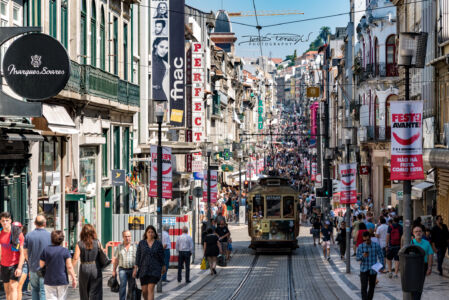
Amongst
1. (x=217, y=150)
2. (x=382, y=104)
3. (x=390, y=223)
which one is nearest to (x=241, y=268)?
(x=390, y=223)

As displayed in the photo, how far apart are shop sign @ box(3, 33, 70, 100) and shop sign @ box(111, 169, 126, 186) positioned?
46.2 ft

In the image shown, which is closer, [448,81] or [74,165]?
[74,165]

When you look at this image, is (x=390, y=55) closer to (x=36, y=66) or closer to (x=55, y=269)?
(x=36, y=66)

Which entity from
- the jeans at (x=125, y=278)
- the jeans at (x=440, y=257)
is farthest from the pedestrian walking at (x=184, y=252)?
the jeans at (x=125, y=278)

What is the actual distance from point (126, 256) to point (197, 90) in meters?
38.4

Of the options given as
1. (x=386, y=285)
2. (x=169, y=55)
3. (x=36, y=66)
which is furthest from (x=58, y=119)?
(x=169, y=55)

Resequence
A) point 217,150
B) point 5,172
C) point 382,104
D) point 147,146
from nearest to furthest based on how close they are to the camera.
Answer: point 5,172
point 147,146
point 382,104
point 217,150

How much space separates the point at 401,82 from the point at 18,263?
2707cm

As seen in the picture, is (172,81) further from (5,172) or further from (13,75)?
(13,75)

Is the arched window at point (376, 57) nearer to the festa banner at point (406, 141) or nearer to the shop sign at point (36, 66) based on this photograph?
the festa banner at point (406, 141)

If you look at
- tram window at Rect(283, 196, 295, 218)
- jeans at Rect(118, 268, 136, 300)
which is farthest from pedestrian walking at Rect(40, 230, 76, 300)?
tram window at Rect(283, 196, 295, 218)

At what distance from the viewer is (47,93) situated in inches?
588

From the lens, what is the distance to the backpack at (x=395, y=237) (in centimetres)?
2340

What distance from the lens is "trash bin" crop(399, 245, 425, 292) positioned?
13383mm
